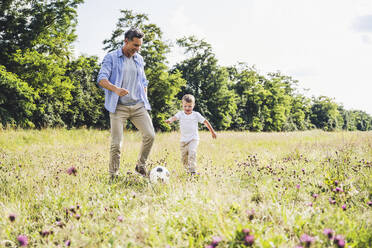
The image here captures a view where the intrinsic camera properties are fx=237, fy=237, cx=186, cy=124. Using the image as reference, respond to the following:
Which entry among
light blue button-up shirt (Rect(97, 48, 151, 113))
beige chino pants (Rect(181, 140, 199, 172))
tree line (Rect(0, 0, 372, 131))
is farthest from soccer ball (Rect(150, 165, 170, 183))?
tree line (Rect(0, 0, 372, 131))

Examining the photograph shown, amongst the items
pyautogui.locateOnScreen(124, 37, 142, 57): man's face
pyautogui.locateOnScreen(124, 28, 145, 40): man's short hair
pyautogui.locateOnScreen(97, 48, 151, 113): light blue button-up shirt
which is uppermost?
pyautogui.locateOnScreen(124, 28, 145, 40): man's short hair

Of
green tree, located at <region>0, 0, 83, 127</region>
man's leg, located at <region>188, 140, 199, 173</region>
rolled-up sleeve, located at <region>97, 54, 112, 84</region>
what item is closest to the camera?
rolled-up sleeve, located at <region>97, 54, 112, 84</region>

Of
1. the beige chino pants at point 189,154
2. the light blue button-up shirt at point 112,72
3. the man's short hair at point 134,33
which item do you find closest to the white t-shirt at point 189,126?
the beige chino pants at point 189,154

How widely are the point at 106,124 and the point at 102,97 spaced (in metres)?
2.31

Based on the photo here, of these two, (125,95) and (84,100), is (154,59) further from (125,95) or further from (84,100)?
(125,95)

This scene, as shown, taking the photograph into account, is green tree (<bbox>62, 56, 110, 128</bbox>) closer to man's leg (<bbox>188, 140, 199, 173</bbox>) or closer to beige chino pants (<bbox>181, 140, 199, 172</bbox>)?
beige chino pants (<bbox>181, 140, 199, 172</bbox>)

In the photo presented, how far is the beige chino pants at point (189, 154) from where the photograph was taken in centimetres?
477

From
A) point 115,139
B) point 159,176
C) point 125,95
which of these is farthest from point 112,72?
point 159,176

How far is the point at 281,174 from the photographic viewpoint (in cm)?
416

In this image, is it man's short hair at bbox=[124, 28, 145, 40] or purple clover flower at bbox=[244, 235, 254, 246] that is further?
man's short hair at bbox=[124, 28, 145, 40]

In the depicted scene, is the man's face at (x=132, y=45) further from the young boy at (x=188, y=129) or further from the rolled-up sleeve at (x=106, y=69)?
the young boy at (x=188, y=129)

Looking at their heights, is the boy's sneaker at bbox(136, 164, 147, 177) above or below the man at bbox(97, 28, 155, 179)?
below

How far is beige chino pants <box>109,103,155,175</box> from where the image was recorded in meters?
4.03

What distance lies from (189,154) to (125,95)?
1776mm
